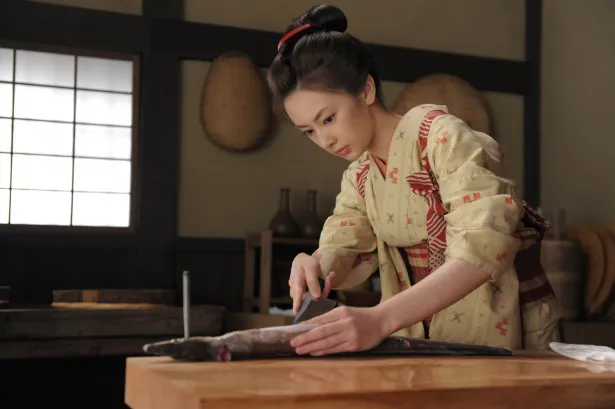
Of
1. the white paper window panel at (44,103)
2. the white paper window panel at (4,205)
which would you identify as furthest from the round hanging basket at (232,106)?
the white paper window panel at (4,205)

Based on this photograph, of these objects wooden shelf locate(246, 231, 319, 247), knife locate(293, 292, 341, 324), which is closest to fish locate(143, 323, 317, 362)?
knife locate(293, 292, 341, 324)

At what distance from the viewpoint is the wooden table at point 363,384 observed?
1.00m

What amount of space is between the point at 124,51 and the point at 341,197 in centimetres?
315

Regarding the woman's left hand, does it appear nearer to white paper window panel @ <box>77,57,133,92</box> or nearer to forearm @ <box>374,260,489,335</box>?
forearm @ <box>374,260,489,335</box>

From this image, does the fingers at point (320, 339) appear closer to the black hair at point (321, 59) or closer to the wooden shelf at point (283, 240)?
the black hair at point (321, 59)

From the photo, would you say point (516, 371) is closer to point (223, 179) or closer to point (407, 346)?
point (407, 346)

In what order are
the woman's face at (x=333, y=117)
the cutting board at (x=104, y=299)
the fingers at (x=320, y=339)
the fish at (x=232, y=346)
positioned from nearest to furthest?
the fish at (x=232, y=346)
the fingers at (x=320, y=339)
the woman's face at (x=333, y=117)
the cutting board at (x=104, y=299)

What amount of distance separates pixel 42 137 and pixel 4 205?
44cm

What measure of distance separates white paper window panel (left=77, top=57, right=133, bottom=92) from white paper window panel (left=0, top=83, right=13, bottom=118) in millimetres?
377

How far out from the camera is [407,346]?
149cm

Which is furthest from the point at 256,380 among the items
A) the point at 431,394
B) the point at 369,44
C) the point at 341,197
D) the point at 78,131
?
the point at 369,44

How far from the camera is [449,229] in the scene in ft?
5.33

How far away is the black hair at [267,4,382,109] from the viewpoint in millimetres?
1850

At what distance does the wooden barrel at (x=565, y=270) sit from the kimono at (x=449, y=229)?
326cm
